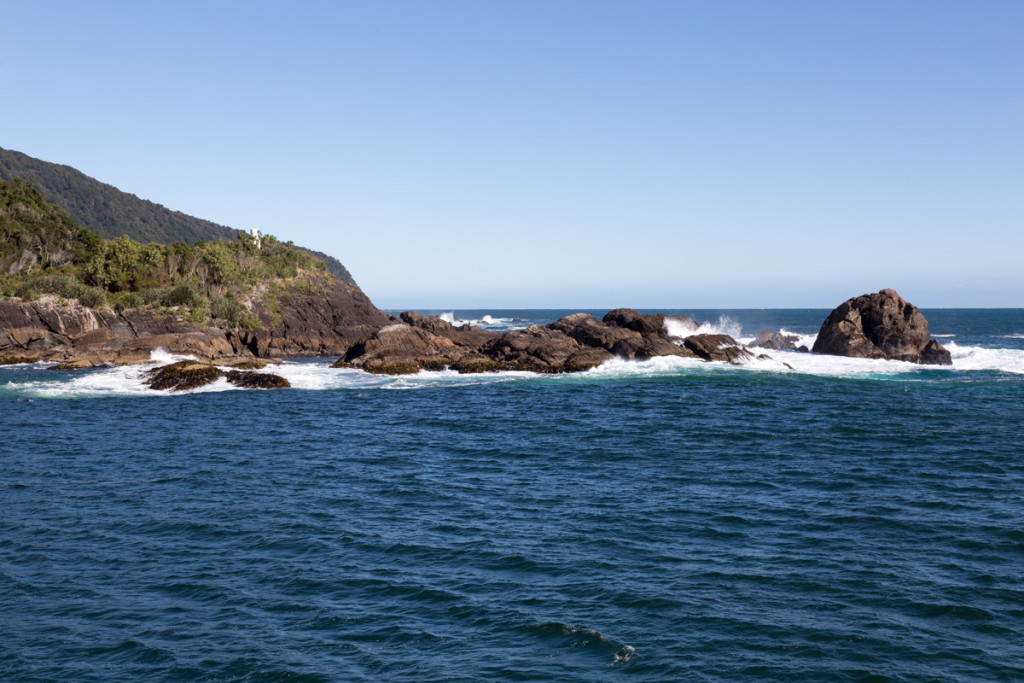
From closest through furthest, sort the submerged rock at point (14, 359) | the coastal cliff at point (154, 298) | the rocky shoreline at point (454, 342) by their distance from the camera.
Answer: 1. the submerged rock at point (14, 359)
2. the rocky shoreline at point (454, 342)
3. the coastal cliff at point (154, 298)

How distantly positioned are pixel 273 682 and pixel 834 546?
15.6 m

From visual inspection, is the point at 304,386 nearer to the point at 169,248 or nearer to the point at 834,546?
the point at 834,546

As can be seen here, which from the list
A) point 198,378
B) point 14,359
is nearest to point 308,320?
point 14,359

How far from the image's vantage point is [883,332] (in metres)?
75.6

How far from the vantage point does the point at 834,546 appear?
67.6ft

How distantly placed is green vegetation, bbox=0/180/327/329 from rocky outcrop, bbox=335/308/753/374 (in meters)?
25.0

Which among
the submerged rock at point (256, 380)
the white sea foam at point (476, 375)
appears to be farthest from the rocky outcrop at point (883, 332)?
the submerged rock at point (256, 380)

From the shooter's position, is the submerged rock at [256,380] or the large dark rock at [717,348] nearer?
the submerged rock at [256,380]

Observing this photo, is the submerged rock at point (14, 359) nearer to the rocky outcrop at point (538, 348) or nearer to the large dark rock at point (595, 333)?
the rocky outcrop at point (538, 348)

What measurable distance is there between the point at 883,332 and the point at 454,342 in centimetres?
4617

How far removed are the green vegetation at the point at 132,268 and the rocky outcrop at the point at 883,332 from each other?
222 feet

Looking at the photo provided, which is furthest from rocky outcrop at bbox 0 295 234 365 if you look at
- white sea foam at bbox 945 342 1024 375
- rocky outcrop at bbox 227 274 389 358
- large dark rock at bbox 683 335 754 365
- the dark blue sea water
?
white sea foam at bbox 945 342 1024 375

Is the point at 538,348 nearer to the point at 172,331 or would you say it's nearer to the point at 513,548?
the point at 172,331

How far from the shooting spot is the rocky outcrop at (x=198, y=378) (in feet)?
181
